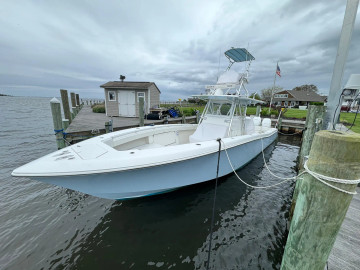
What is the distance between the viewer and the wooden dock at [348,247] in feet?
6.91

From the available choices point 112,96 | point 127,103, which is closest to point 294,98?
point 127,103

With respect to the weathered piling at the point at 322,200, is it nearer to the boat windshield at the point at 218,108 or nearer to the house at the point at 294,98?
the boat windshield at the point at 218,108

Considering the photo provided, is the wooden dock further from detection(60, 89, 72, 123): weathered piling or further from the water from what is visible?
detection(60, 89, 72, 123): weathered piling

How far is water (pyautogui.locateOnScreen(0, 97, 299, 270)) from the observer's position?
284cm

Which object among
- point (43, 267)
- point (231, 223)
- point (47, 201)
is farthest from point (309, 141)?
point (47, 201)

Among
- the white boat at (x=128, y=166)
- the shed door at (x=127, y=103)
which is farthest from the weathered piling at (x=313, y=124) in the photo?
the shed door at (x=127, y=103)

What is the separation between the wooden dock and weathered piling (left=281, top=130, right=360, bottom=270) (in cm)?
115

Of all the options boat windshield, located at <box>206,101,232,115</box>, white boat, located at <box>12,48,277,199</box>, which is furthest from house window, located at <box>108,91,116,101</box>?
boat windshield, located at <box>206,101,232,115</box>

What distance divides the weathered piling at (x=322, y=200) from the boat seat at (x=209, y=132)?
3.89 meters

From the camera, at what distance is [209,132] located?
5.60m

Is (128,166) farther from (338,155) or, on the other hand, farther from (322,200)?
(338,155)

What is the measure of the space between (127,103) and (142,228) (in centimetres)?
1249

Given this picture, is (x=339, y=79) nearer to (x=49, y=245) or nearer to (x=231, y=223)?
(x=231, y=223)

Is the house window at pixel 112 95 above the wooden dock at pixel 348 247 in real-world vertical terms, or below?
above
